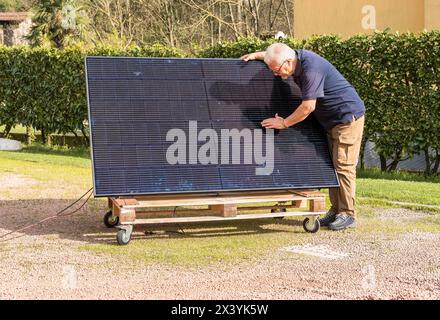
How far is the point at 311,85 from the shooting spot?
835 centimetres

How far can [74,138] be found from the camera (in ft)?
69.7

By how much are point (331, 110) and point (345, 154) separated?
0.54 meters

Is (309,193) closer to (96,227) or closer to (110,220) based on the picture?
(110,220)

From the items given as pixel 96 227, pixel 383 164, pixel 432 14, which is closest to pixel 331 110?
pixel 96 227

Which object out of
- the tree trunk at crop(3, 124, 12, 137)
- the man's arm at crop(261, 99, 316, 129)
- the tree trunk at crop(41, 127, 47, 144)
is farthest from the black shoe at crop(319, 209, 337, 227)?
the tree trunk at crop(3, 124, 12, 137)

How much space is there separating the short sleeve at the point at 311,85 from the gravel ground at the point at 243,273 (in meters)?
1.55

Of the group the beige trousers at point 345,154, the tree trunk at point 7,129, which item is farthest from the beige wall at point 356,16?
the beige trousers at point 345,154

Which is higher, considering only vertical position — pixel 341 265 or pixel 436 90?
pixel 436 90

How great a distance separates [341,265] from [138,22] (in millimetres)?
33025

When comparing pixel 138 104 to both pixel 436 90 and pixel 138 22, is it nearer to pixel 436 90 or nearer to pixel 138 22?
pixel 436 90

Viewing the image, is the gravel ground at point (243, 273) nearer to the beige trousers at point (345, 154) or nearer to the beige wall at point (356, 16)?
the beige trousers at point (345, 154)

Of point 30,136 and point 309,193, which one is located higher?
point 309,193

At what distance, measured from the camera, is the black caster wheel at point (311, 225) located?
873 centimetres

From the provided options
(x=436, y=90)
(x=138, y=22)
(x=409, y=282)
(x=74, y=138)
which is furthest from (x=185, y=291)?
(x=138, y=22)
